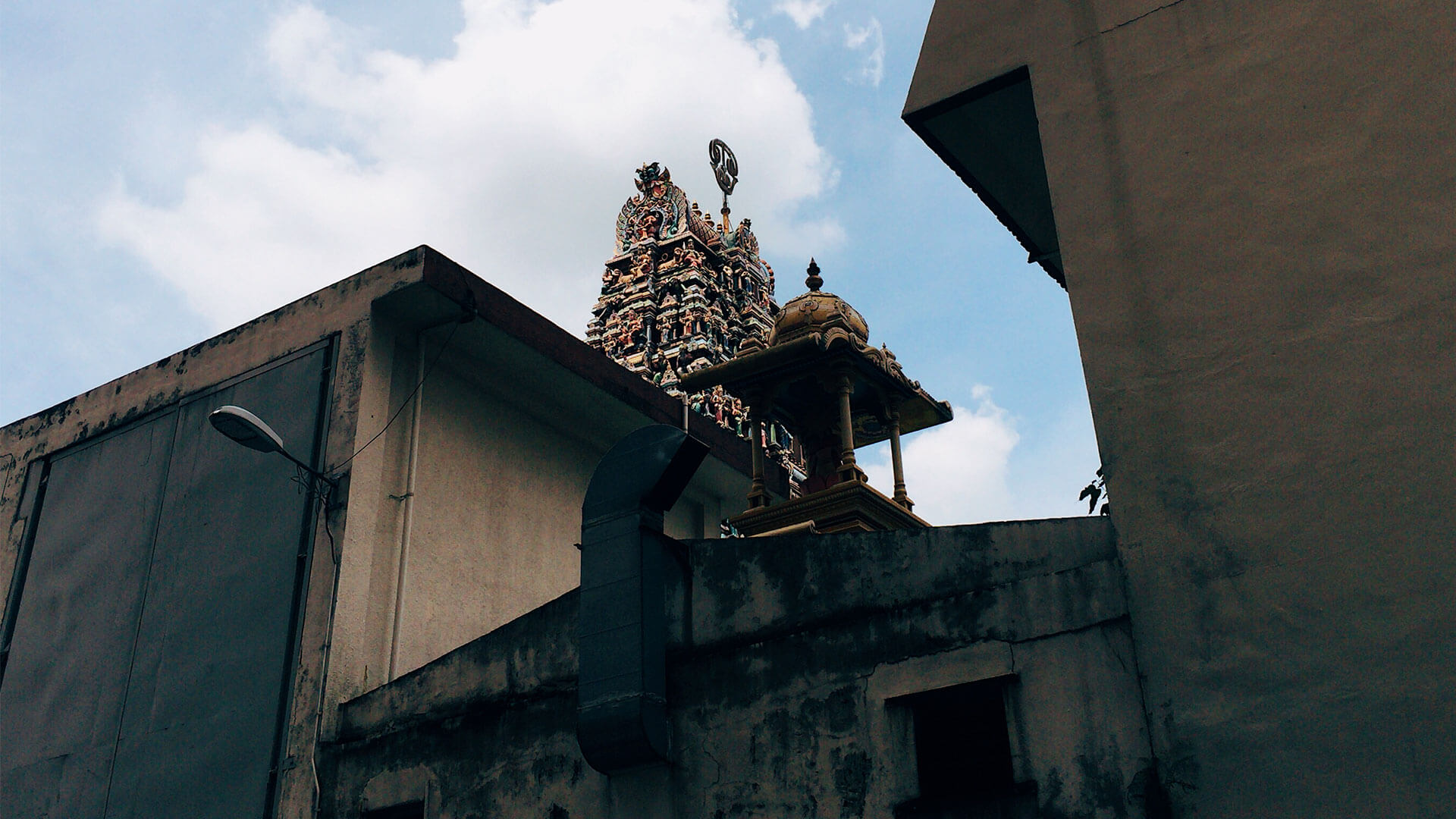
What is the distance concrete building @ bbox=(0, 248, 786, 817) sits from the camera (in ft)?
45.9

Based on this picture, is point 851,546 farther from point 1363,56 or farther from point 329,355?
point 329,355

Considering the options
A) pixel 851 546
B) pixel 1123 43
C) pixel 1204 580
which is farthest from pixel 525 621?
pixel 1123 43

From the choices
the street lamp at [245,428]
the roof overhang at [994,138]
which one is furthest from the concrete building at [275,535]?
the roof overhang at [994,138]

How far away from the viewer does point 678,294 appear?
1649 inches

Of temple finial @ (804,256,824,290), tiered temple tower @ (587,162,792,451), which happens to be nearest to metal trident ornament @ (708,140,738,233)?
tiered temple tower @ (587,162,792,451)

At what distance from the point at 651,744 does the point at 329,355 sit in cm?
678

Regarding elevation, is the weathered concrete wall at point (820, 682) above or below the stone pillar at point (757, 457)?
below

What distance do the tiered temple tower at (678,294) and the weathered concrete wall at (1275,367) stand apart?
28.1 meters

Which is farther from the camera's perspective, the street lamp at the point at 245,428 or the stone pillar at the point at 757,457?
the stone pillar at the point at 757,457

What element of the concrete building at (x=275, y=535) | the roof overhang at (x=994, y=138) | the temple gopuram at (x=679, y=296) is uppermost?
the temple gopuram at (x=679, y=296)

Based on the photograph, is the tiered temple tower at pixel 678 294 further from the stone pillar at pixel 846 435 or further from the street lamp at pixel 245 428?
the street lamp at pixel 245 428

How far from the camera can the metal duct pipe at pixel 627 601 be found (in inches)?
448

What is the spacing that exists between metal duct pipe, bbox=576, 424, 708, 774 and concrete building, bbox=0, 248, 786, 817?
3294 mm

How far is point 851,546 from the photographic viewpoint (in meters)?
11.0
